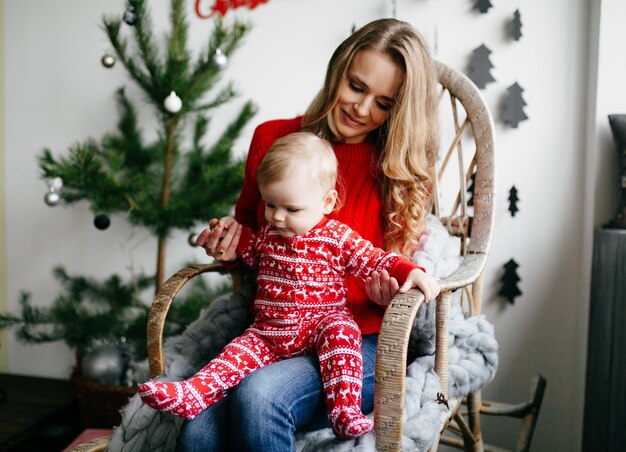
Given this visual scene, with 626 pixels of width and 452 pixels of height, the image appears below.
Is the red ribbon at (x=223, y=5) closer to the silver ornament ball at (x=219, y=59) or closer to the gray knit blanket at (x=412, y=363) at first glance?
the silver ornament ball at (x=219, y=59)

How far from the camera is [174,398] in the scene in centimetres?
99

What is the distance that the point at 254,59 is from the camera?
206 centimetres

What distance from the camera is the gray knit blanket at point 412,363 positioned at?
1.04 m

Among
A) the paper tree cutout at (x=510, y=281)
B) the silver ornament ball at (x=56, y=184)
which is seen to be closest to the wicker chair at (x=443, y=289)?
the paper tree cutout at (x=510, y=281)

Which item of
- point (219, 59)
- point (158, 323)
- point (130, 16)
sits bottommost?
point (158, 323)

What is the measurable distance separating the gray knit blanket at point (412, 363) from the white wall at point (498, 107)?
1.86ft

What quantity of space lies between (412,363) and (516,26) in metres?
1.13

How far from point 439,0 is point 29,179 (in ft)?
5.45

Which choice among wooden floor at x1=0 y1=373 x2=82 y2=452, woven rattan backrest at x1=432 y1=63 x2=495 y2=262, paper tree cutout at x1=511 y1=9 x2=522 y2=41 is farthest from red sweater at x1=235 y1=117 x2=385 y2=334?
wooden floor at x1=0 y1=373 x2=82 y2=452

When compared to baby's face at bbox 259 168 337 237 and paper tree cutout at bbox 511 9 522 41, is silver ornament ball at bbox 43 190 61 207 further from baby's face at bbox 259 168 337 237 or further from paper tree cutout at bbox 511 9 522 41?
paper tree cutout at bbox 511 9 522 41

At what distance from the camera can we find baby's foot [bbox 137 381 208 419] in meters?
0.98

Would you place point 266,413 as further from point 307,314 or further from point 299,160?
point 299,160

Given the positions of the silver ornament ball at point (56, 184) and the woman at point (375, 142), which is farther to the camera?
the silver ornament ball at point (56, 184)

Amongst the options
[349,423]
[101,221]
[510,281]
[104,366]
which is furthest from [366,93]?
[104,366]
